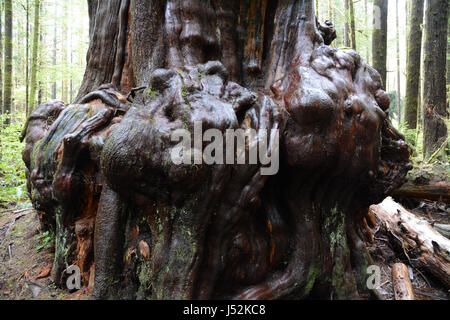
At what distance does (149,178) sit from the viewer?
7.22 feet

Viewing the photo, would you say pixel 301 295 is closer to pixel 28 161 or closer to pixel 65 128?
pixel 65 128

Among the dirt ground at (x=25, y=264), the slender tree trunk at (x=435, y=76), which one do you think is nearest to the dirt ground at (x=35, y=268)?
the dirt ground at (x=25, y=264)

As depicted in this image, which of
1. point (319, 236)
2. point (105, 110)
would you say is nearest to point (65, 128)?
point (105, 110)

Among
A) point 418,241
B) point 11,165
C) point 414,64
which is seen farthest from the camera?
point 414,64

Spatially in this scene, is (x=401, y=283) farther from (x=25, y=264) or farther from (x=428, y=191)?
(x=25, y=264)

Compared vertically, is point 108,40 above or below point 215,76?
above

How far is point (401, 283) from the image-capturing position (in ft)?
9.65

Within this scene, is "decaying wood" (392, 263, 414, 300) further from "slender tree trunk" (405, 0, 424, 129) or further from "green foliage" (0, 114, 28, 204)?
"slender tree trunk" (405, 0, 424, 129)

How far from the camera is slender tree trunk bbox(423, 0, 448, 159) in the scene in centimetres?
743

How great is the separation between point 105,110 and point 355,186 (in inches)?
99.4

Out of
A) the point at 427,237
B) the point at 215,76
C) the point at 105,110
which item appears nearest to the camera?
the point at 215,76

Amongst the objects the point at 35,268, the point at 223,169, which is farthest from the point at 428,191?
the point at 35,268

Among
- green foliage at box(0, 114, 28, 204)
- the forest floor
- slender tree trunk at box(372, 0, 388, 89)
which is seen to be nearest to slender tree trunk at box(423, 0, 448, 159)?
slender tree trunk at box(372, 0, 388, 89)

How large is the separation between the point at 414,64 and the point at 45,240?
10326 mm
